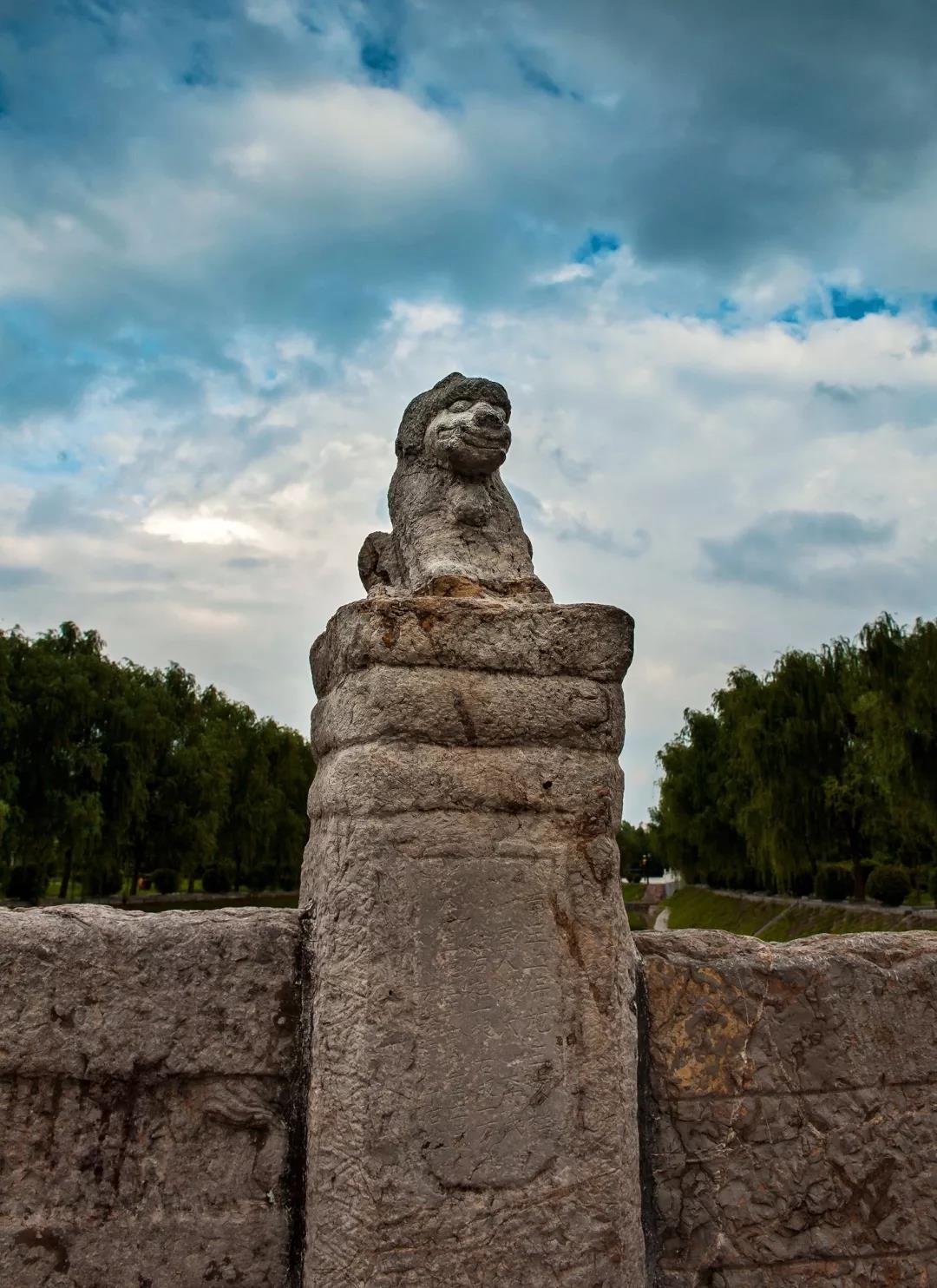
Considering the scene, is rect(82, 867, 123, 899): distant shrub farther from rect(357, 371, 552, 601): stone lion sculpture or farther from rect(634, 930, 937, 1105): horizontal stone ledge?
rect(634, 930, 937, 1105): horizontal stone ledge

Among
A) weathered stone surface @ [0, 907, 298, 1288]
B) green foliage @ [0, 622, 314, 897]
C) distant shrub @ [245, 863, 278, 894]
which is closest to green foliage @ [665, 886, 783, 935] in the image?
green foliage @ [0, 622, 314, 897]

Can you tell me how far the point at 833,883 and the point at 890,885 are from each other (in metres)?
2.87

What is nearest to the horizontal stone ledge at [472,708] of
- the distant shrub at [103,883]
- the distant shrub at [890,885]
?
the distant shrub at [890,885]

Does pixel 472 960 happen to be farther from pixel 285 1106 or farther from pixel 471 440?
pixel 471 440

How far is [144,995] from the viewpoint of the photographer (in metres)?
2.70

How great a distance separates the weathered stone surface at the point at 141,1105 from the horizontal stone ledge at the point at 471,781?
0.56 metres

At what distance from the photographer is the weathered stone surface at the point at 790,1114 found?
2.93 meters

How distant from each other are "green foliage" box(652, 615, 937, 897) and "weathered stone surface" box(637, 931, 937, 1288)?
17.5 m

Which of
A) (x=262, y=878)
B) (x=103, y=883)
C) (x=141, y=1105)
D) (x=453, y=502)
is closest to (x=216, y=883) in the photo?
Result: (x=262, y=878)

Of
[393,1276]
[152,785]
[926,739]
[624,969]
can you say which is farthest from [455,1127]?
[152,785]

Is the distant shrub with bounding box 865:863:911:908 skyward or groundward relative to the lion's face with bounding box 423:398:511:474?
groundward

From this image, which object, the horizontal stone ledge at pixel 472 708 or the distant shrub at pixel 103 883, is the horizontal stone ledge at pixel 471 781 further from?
the distant shrub at pixel 103 883

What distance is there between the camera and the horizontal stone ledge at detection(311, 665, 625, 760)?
2754mm

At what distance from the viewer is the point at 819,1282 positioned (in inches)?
116
